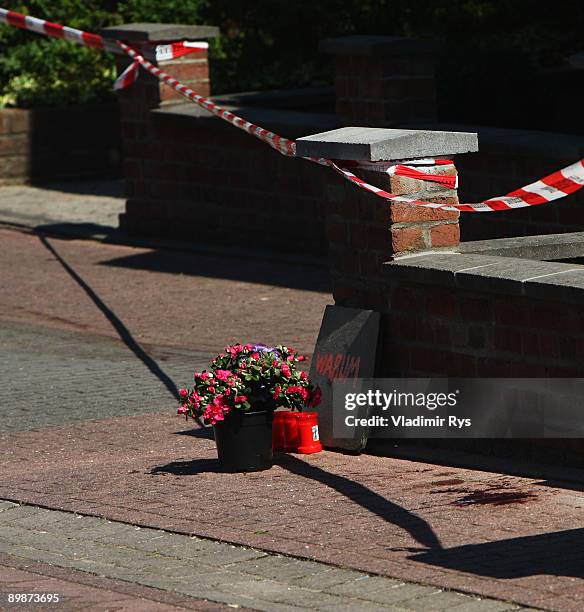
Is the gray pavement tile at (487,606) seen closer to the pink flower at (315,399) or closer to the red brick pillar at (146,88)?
the pink flower at (315,399)

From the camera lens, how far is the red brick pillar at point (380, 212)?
29.5 ft

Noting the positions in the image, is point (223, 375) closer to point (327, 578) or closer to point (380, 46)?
point (327, 578)

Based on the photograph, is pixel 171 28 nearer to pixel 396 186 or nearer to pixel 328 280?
pixel 328 280

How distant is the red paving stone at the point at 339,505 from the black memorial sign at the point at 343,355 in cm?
17

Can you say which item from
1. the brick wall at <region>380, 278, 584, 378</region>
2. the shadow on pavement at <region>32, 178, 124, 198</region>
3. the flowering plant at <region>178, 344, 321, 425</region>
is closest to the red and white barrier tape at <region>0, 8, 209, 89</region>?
the shadow on pavement at <region>32, 178, 124, 198</region>

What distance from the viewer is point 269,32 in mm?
20734

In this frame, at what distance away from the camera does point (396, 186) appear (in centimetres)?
909

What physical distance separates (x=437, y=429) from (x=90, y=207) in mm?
11303

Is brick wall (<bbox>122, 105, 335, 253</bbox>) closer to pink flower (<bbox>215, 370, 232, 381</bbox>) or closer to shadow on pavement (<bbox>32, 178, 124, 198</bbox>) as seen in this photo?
shadow on pavement (<bbox>32, 178, 124, 198</bbox>)

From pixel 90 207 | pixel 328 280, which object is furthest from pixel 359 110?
pixel 90 207

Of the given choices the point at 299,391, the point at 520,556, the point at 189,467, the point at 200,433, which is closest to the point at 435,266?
the point at 299,391

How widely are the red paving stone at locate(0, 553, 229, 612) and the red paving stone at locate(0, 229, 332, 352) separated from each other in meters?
4.87

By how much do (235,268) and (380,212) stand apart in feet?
21.9

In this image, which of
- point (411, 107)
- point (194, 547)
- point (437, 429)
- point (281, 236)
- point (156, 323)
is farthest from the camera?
point (281, 236)
